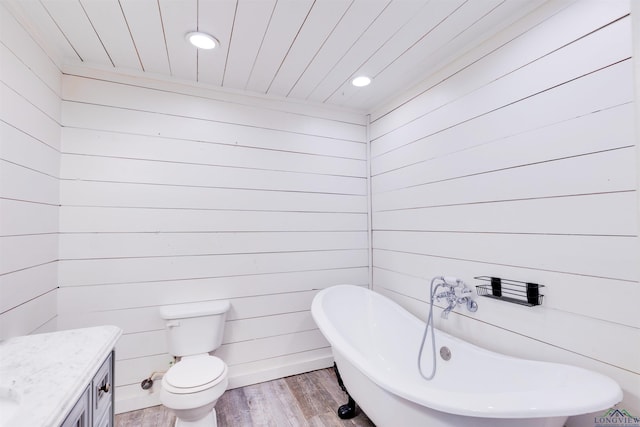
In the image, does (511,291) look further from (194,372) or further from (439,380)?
(194,372)

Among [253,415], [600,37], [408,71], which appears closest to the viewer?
[600,37]

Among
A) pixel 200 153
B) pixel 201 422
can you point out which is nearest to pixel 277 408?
pixel 201 422

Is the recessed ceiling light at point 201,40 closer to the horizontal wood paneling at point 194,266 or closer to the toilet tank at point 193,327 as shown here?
the horizontal wood paneling at point 194,266

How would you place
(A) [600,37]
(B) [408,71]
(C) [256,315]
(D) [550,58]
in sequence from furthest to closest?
(C) [256,315] → (B) [408,71] → (D) [550,58] → (A) [600,37]

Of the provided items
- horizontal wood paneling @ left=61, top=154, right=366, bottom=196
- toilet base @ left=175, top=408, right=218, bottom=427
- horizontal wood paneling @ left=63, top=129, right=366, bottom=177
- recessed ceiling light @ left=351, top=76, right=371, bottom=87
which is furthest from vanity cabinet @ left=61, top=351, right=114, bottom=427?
recessed ceiling light @ left=351, top=76, right=371, bottom=87

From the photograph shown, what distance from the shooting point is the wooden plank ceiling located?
1488 mm

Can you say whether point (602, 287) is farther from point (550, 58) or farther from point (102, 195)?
point (102, 195)

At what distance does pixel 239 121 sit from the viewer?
7.95 feet

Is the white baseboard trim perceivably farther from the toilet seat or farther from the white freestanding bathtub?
the white freestanding bathtub

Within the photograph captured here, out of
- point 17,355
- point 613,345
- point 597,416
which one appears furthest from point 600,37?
point 17,355

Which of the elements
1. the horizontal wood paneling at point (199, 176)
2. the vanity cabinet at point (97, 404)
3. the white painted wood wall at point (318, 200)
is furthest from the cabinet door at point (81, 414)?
the horizontal wood paneling at point (199, 176)

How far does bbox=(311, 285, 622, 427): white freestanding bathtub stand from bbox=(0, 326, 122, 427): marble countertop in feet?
3.46

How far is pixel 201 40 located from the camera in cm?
174

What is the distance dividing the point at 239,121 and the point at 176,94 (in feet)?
1.62
